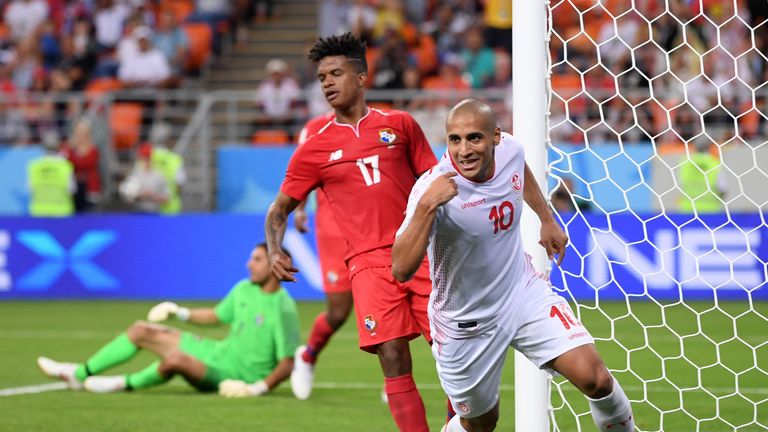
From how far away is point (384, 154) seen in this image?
5941 millimetres

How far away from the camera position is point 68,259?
1475 cm

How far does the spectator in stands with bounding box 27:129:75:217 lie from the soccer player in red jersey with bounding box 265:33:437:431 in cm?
1083

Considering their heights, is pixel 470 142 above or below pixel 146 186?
above

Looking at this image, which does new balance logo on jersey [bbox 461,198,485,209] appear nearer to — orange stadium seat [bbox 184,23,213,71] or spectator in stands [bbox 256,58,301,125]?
spectator in stands [bbox 256,58,301,125]

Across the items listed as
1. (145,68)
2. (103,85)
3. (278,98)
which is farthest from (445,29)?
(103,85)

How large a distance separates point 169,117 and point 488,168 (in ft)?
45.2

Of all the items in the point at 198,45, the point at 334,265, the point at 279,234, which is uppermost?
the point at 279,234

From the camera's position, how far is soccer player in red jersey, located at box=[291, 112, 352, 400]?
7941 millimetres

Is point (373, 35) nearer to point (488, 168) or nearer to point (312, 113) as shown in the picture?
point (312, 113)

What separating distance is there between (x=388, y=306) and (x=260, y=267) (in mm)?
2448

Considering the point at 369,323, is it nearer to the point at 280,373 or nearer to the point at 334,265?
the point at 334,265

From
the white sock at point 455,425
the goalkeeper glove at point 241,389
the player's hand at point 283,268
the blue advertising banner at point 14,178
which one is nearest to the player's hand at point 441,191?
the player's hand at point 283,268

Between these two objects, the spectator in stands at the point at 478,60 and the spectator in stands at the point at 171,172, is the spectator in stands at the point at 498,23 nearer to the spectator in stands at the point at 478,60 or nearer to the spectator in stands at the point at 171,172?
the spectator in stands at the point at 478,60

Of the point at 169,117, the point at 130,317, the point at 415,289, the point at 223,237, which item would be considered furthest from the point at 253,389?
the point at 169,117
